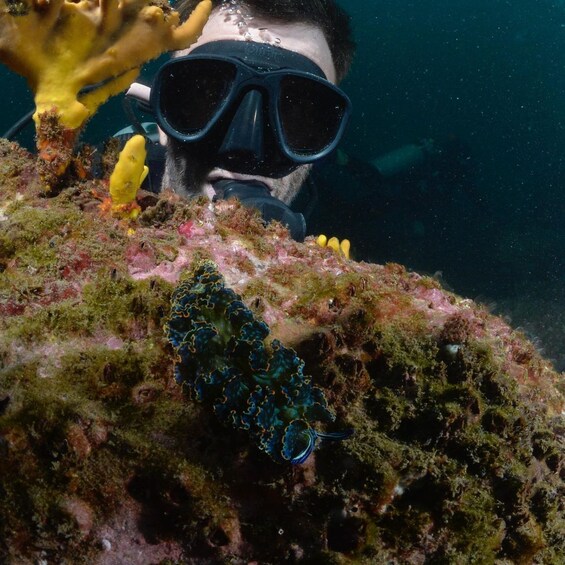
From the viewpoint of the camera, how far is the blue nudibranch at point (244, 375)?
1.32 metres

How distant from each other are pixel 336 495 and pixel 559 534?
1061mm

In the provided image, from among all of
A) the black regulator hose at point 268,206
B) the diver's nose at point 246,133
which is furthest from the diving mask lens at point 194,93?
the black regulator hose at point 268,206

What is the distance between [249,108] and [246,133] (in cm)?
27

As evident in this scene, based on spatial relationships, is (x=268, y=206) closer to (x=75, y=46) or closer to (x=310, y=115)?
(x=75, y=46)

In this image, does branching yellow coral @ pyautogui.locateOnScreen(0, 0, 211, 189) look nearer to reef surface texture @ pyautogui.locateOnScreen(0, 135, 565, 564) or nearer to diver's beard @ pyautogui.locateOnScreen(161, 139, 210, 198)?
reef surface texture @ pyautogui.locateOnScreen(0, 135, 565, 564)

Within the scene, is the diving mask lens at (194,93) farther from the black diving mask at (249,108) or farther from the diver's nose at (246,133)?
the diver's nose at (246,133)

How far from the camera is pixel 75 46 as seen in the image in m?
2.57

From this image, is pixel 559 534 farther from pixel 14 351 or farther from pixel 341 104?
pixel 341 104

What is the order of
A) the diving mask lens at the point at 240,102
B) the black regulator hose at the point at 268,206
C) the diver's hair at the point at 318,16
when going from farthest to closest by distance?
the diver's hair at the point at 318,16 < the diving mask lens at the point at 240,102 < the black regulator hose at the point at 268,206

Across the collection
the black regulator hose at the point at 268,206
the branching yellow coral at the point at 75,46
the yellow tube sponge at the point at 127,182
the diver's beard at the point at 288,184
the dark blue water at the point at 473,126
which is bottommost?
the dark blue water at the point at 473,126

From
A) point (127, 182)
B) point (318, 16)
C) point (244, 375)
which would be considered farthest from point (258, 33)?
point (244, 375)

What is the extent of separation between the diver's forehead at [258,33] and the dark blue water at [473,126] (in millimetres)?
6907

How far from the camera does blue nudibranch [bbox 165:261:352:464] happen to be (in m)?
1.32

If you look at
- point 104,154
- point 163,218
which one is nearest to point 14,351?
point 163,218
